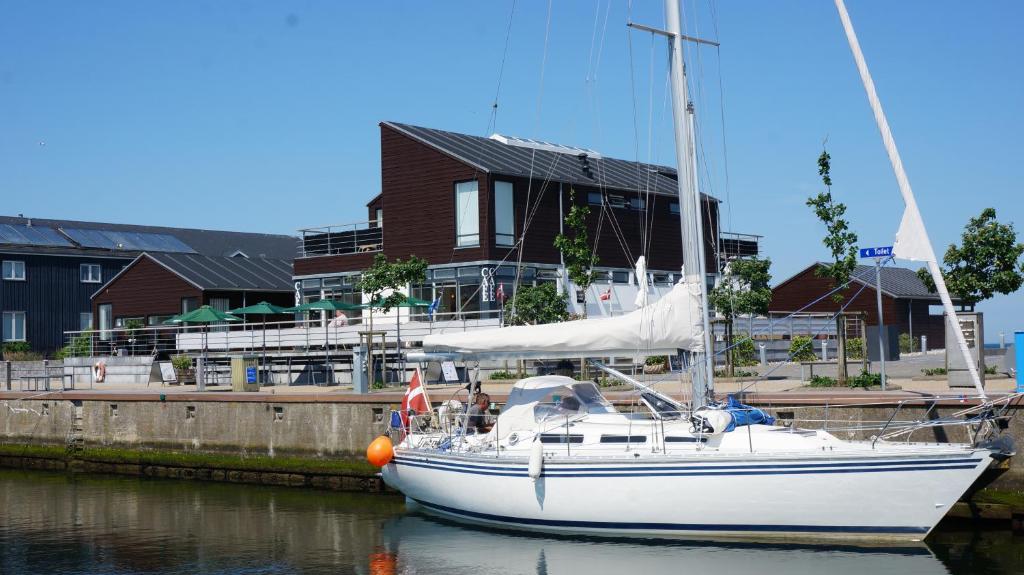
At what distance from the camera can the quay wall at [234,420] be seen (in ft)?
70.7

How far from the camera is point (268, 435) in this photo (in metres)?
29.0

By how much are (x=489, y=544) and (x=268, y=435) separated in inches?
423

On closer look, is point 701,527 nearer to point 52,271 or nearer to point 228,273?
point 228,273

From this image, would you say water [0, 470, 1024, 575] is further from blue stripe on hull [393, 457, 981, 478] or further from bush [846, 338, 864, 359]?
bush [846, 338, 864, 359]

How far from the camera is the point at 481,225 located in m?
43.8

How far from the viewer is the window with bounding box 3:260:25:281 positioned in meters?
58.7

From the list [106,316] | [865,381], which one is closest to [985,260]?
[865,381]

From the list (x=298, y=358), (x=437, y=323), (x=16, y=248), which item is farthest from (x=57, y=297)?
(x=437, y=323)

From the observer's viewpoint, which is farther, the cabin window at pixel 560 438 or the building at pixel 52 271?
the building at pixel 52 271

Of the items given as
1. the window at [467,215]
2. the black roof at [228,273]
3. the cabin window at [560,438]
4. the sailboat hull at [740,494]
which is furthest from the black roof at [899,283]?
the sailboat hull at [740,494]

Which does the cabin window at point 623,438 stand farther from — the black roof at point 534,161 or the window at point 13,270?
the window at point 13,270

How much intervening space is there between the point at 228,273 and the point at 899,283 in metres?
35.1

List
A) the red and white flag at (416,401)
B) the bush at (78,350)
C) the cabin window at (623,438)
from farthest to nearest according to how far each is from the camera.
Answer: the bush at (78,350) → the red and white flag at (416,401) → the cabin window at (623,438)

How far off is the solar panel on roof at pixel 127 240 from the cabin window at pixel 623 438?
167 feet
